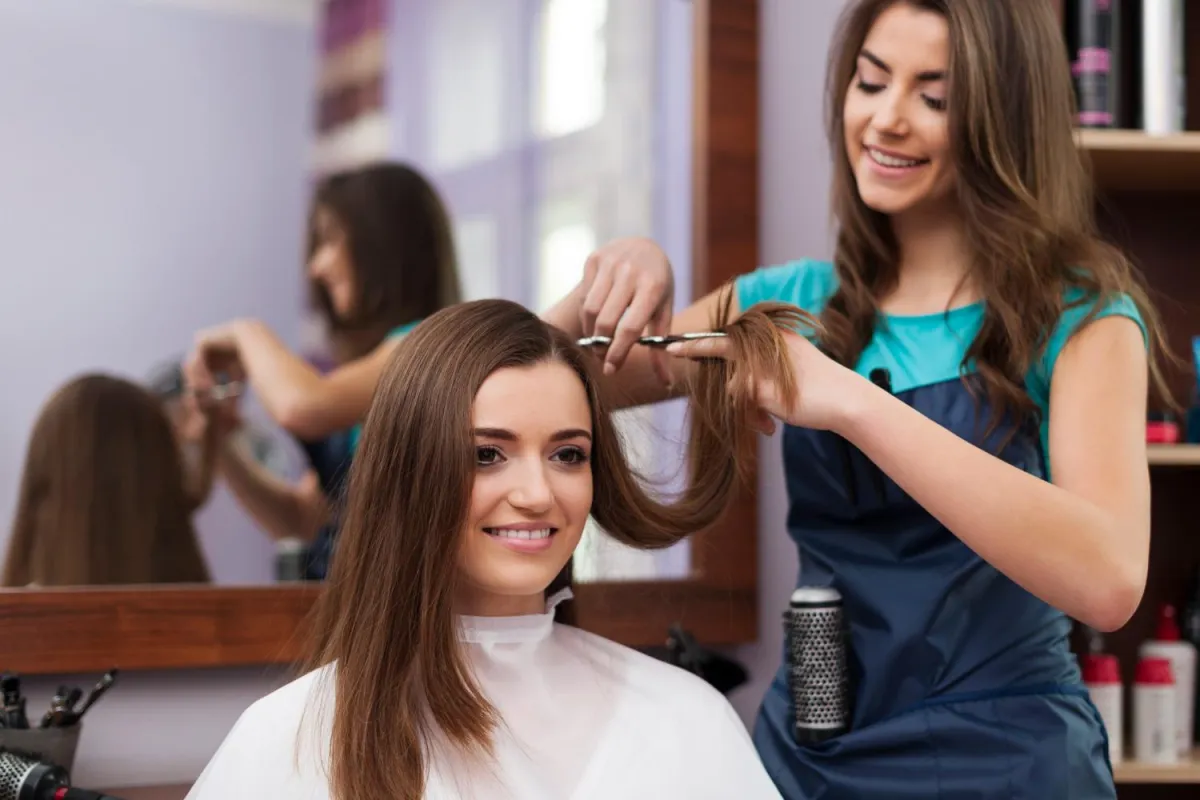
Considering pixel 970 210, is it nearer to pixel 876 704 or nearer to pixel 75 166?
pixel 876 704

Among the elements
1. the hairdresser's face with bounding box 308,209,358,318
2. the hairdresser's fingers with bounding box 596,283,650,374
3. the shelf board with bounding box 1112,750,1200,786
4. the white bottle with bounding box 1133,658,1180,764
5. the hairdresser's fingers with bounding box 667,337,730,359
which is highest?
the hairdresser's face with bounding box 308,209,358,318

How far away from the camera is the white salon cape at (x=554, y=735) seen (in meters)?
1.08

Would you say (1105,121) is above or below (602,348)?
above

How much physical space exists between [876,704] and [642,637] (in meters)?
0.59

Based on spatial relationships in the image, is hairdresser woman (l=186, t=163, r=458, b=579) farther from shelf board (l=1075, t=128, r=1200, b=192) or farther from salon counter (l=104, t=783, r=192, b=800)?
shelf board (l=1075, t=128, r=1200, b=192)

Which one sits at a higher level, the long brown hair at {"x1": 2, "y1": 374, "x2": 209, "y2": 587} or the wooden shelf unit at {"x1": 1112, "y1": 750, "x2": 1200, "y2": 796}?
the long brown hair at {"x1": 2, "y1": 374, "x2": 209, "y2": 587}

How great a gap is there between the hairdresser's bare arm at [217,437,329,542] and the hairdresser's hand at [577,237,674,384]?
103 cm

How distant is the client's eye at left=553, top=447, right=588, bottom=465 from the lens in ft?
3.90

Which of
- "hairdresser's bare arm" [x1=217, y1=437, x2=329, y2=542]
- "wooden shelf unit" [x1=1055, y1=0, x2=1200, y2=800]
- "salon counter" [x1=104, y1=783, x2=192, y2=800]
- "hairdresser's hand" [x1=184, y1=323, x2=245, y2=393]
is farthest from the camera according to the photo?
"hairdresser's bare arm" [x1=217, y1=437, x2=329, y2=542]

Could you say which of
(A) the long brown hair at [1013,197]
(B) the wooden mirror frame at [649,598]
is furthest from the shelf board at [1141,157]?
(B) the wooden mirror frame at [649,598]

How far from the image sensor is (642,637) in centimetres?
183

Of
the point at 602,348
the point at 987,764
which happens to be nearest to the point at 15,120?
the point at 602,348

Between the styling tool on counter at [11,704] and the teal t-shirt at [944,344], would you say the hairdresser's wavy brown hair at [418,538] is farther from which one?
the styling tool on counter at [11,704]

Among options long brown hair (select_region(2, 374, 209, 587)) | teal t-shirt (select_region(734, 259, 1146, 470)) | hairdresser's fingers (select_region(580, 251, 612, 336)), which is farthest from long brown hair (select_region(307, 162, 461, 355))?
teal t-shirt (select_region(734, 259, 1146, 470))
